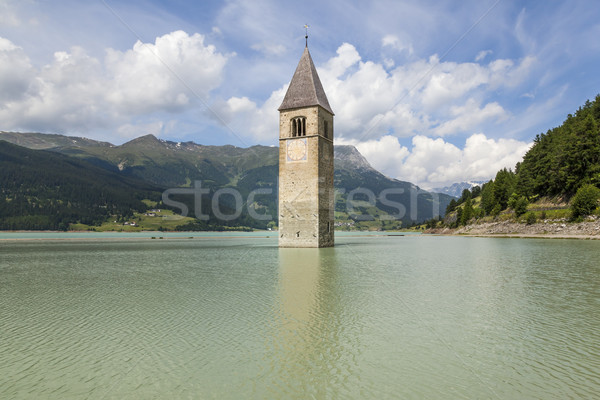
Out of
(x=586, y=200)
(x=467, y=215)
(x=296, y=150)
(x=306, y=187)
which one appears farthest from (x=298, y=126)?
(x=467, y=215)

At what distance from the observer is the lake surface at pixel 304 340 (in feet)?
25.5

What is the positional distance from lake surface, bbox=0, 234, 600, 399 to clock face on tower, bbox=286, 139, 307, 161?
30.6 metres

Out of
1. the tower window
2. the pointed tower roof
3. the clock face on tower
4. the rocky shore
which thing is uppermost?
the pointed tower roof

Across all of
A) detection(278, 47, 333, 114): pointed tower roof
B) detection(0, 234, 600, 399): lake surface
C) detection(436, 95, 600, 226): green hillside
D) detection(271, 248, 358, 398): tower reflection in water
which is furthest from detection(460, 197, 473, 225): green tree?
detection(271, 248, 358, 398): tower reflection in water

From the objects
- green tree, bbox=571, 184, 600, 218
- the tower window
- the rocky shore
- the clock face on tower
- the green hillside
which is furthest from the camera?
the green hillside

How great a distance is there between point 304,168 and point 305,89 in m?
11.8

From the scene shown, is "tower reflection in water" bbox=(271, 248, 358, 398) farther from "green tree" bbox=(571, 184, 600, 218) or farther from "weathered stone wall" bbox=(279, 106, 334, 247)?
"green tree" bbox=(571, 184, 600, 218)

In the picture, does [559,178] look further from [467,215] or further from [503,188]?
[467,215]

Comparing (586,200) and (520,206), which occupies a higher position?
(586,200)

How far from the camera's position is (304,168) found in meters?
49.9

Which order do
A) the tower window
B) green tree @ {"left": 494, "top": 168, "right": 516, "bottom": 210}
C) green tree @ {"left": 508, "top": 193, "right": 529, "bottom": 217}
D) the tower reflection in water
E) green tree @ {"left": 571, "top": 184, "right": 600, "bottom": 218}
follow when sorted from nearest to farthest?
the tower reflection in water → the tower window → green tree @ {"left": 571, "top": 184, "right": 600, "bottom": 218} → green tree @ {"left": 508, "top": 193, "right": 529, "bottom": 217} → green tree @ {"left": 494, "top": 168, "right": 516, "bottom": 210}

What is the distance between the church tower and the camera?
163ft

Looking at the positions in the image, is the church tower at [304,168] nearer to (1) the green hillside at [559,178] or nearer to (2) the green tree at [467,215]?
(1) the green hillside at [559,178]

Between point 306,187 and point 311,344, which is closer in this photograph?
point 311,344
